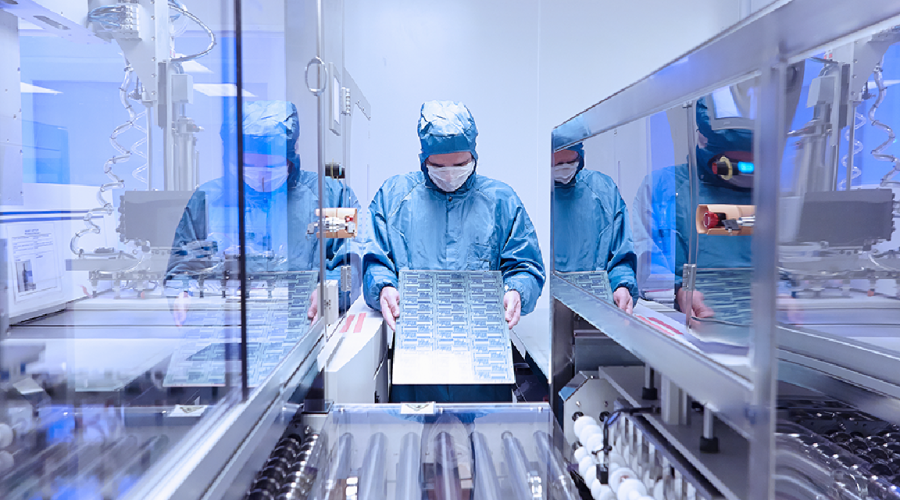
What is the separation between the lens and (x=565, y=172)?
1.48 meters

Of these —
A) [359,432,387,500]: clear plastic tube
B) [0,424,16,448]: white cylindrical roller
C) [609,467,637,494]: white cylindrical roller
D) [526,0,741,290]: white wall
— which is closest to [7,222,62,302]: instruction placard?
[0,424,16,448]: white cylindrical roller

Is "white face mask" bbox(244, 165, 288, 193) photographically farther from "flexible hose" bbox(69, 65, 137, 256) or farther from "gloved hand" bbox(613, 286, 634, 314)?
"gloved hand" bbox(613, 286, 634, 314)

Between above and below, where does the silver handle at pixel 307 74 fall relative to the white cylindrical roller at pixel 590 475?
above

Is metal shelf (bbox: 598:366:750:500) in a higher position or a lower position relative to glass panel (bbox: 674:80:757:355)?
lower

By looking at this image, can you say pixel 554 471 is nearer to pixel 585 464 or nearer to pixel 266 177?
pixel 585 464

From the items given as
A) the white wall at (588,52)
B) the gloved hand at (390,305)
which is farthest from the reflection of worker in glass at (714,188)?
the white wall at (588,52)

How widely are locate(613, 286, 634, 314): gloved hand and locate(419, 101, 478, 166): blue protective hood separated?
5.44 ft

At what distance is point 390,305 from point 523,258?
736mm

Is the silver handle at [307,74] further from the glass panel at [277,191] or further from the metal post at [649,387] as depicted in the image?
the metal post at [649,387]

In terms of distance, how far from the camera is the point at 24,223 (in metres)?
0.62

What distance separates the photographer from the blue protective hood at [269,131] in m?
0.99

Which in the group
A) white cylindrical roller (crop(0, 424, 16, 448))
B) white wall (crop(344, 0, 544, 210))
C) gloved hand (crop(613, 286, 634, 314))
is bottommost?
white cylindrical roller (crop(0, 424, 16, 448))

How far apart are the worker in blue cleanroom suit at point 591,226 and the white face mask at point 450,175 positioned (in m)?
1.13

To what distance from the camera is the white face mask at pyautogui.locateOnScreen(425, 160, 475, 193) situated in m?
2.70
